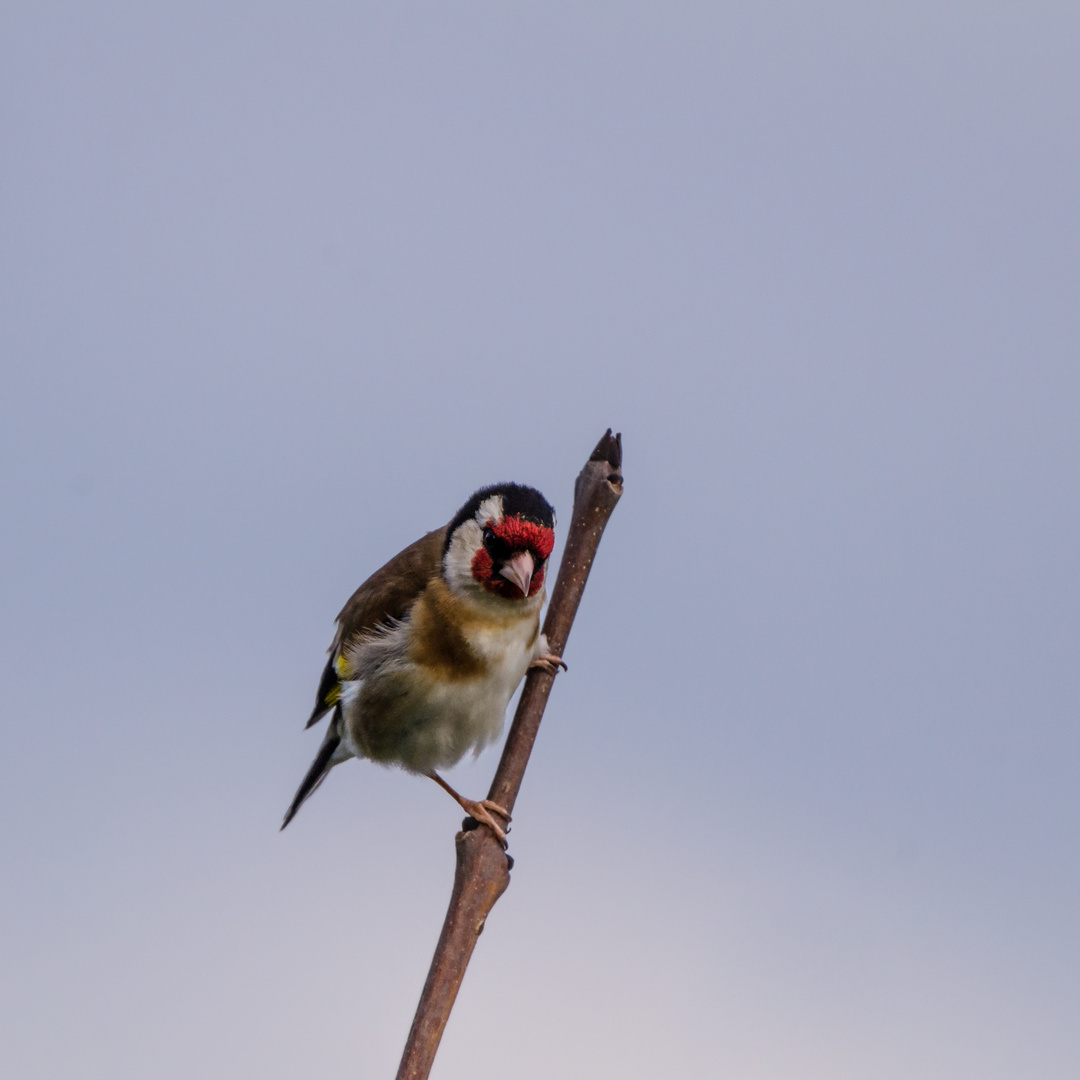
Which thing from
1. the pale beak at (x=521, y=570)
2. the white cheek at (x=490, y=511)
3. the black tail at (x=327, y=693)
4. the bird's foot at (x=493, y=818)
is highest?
the white cheek at (x=490, y=511)

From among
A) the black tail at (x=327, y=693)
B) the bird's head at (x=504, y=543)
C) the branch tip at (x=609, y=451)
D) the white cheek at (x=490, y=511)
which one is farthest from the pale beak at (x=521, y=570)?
the black tail at (x=327, y=693)

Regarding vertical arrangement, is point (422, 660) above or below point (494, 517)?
below

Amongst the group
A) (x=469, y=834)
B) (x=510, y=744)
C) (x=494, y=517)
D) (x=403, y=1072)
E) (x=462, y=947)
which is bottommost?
(x=403, y=1072)

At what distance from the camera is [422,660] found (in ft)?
19.2

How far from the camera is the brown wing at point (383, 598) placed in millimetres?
6059

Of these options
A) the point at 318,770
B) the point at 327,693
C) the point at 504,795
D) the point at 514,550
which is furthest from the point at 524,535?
the point at 318,770

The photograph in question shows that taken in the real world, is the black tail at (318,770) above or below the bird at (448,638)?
below

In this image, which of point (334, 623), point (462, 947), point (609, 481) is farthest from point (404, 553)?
point (462, 947)

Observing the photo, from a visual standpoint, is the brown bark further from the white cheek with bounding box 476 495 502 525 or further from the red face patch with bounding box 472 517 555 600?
the white cheek with bounding box 476 495 502 525

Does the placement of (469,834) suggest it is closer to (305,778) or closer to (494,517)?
(494,517)

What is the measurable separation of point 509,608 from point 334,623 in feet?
4.50

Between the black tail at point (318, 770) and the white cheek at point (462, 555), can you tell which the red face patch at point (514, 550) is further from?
the black tail at point (318, 770)


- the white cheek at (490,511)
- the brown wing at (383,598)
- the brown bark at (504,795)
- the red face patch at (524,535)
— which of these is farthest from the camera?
the brown wing at (383,598)

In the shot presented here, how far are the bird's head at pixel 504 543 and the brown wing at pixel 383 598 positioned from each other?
26 centimetres
